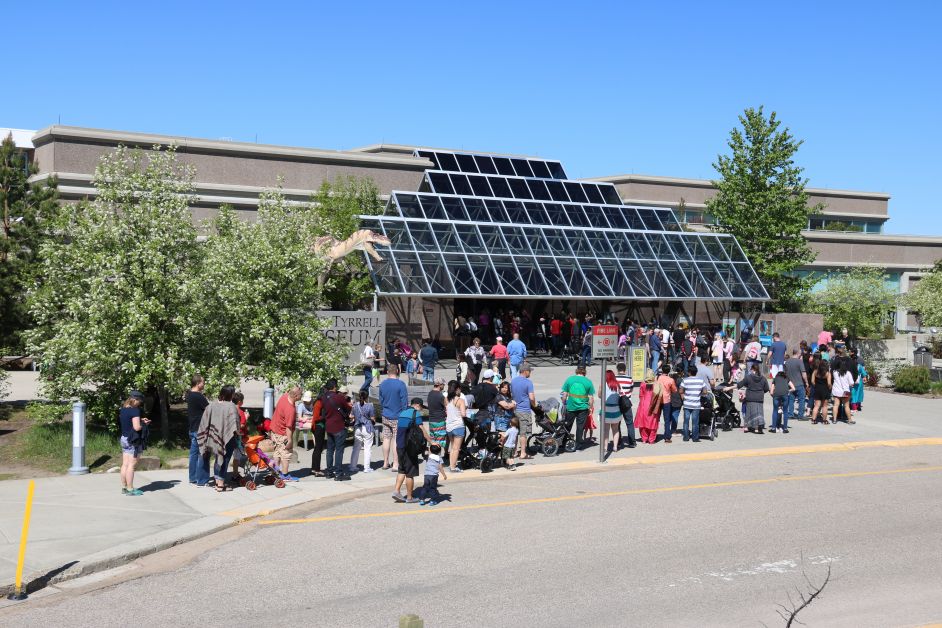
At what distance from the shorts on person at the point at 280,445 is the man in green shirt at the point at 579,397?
5566mm

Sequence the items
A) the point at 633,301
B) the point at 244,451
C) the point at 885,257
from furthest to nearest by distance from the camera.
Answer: the point at 885,257, the point at 633,301, the point at 244,451

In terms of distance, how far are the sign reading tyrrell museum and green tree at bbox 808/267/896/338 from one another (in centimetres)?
2709

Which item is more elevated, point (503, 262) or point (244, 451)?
point (503, 262)

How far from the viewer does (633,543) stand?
11.3 m

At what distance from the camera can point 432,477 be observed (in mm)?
13219

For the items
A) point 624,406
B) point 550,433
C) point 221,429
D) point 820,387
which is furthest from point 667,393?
point 221,429

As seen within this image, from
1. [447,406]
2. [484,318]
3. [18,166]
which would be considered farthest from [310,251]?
[484,318]

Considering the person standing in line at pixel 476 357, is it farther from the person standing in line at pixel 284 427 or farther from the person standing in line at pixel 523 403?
the person standing in line at pixel 284 427

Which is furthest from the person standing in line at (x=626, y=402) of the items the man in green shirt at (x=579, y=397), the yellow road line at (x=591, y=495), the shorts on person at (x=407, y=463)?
the shorts on person at (x=407, y=463)

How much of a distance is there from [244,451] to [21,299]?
10987 mm

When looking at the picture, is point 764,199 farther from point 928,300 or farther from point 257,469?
point 257,469

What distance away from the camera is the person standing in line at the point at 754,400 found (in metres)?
20.2

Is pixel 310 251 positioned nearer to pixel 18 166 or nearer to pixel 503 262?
pixel 18 166

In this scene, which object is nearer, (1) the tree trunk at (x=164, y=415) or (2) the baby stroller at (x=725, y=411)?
(1) the tree trunk at (x=164, y=415)
